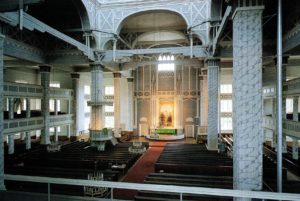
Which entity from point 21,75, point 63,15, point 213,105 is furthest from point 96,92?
point 21,75

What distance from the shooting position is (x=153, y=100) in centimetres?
2538

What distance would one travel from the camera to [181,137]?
23.3 m

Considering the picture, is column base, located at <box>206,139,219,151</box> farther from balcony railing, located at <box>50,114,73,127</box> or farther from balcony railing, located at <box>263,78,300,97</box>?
balcony railing, located at <box>50,114,73,127</box>

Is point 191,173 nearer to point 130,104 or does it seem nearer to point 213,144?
point 213,144

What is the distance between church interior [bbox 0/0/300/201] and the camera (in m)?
5.45

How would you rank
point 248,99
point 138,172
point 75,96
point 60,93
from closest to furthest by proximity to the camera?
point 248,99 < point 138,172 < point 60,93 < point 75,96

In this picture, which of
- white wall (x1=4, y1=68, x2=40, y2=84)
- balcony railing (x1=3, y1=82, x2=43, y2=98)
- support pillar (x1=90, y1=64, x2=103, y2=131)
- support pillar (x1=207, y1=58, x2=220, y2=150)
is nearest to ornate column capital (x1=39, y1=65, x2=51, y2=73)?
balcony railing (x1=3, y1=82, x2=43, y2=98)

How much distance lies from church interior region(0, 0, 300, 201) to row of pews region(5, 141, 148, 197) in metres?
0.06

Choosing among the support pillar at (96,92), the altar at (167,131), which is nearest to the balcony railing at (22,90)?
the support pillar at (96,92)

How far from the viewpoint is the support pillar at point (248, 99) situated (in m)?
5.38

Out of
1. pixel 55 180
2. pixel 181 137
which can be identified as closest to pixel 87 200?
pixel 55 180

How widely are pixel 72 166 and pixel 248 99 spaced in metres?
9.64

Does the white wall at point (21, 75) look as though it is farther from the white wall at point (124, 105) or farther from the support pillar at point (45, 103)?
the white wall at point (124, 105)

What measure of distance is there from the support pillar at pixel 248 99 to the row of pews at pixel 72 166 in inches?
202
